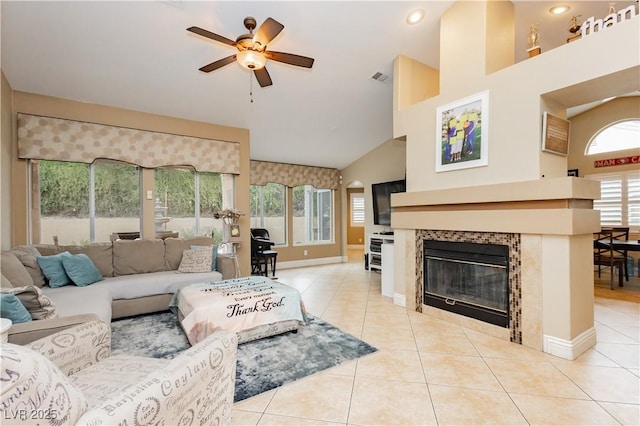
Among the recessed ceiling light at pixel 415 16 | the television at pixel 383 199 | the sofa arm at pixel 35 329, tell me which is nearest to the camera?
the sofa arm at pixel 35 329

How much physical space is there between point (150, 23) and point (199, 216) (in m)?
3.06

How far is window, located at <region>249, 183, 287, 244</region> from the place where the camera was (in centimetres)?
704

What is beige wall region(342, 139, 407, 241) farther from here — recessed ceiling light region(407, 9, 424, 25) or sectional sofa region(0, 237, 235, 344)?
sectional sofa region(0, 237, 235, 344)

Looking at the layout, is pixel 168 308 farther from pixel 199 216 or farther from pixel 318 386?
pixel 318 386

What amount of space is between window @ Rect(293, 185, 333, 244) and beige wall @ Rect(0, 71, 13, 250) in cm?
502

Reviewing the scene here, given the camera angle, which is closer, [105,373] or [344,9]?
[105,373]

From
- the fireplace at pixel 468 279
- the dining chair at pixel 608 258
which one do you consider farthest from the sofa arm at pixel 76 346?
the dining chair at pixel 608 258

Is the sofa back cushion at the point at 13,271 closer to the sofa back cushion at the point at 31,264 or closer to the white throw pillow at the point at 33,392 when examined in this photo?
the sofa back cushion at the point at 31,264

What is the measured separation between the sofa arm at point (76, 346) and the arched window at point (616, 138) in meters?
8.63

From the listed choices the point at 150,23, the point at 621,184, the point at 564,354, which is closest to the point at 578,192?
the point at 564,354

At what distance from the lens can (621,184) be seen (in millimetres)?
5949

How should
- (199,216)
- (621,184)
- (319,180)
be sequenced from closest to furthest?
(199,216) → (621,184) → (319,180)

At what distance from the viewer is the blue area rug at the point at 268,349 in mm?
2266

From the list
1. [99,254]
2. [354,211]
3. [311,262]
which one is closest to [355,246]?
[354,211]
